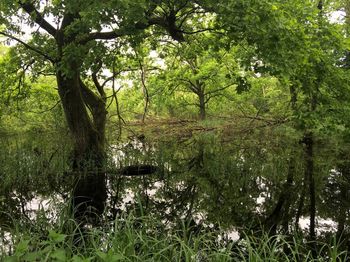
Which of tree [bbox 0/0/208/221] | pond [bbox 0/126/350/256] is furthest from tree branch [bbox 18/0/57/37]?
pond [bbox 0/126/350/256]

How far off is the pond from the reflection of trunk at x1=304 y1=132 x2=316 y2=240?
0.08m

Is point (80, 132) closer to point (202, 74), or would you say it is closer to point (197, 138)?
point (197, 138)

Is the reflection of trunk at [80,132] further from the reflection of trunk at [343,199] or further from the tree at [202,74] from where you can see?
the reflection of trunk at [343,199]

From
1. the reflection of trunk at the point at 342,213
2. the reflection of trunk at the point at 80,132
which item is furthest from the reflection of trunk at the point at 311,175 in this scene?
the reflection of trunk at the point at 80,132

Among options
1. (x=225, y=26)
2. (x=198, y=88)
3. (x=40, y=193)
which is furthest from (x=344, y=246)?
(x=198, y=88)

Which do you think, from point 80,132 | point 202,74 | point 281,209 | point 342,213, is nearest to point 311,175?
point 342,213

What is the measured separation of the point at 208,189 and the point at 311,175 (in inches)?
135

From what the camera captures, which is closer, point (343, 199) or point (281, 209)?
point (281, 209)

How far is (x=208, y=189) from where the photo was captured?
8938mm

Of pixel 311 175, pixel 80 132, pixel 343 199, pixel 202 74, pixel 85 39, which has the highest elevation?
pixel 202 74

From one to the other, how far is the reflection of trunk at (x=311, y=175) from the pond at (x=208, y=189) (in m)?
0.08

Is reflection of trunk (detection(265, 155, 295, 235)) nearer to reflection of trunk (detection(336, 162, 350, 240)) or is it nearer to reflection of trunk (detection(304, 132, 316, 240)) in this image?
reflection of trunk (detection(304, 132, 316, 240))

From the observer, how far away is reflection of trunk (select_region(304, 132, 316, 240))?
6555 millimetres

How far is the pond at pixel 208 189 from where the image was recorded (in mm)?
6477
